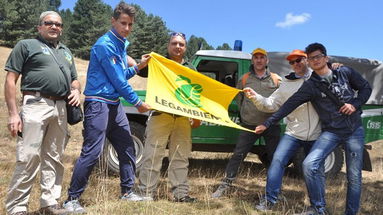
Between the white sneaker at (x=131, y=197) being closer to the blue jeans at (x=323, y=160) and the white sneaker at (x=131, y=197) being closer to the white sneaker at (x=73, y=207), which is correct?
the white sneaker at (x=73, y=207)

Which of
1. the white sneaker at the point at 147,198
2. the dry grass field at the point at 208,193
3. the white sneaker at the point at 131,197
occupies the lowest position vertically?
the dry grass field at the point at 208,193

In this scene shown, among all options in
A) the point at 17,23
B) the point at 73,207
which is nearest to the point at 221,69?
the point at 73,207

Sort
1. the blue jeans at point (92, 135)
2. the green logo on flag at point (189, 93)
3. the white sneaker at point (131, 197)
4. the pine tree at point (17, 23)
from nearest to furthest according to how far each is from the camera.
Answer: the blue jeans at point (92, 135), the white sneaker at point (131, 197), the green logo on flag at point (189, 93), the pine tree at point (17, 23)

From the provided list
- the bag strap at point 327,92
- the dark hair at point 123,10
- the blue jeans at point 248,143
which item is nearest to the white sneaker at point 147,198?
the blue jeans at point 248,143

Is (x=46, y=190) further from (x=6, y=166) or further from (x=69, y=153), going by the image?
(x=69, y=153)

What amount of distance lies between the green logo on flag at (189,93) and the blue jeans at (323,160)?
148 centimetres

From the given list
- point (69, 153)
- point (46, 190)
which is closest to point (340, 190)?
point (46, 190)

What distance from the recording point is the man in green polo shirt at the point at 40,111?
2.90 m

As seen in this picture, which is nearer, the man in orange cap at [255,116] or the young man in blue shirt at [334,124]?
the young man in blue shirt at [334,124]

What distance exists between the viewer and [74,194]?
321 centimetres

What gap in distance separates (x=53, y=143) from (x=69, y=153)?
3611 mm

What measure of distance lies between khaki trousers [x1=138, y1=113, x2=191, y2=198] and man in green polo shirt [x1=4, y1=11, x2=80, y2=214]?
94 cm

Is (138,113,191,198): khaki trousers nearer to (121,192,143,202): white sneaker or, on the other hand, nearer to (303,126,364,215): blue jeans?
(121,192,143,202): white sneaker

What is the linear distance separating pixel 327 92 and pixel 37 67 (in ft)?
9.32
